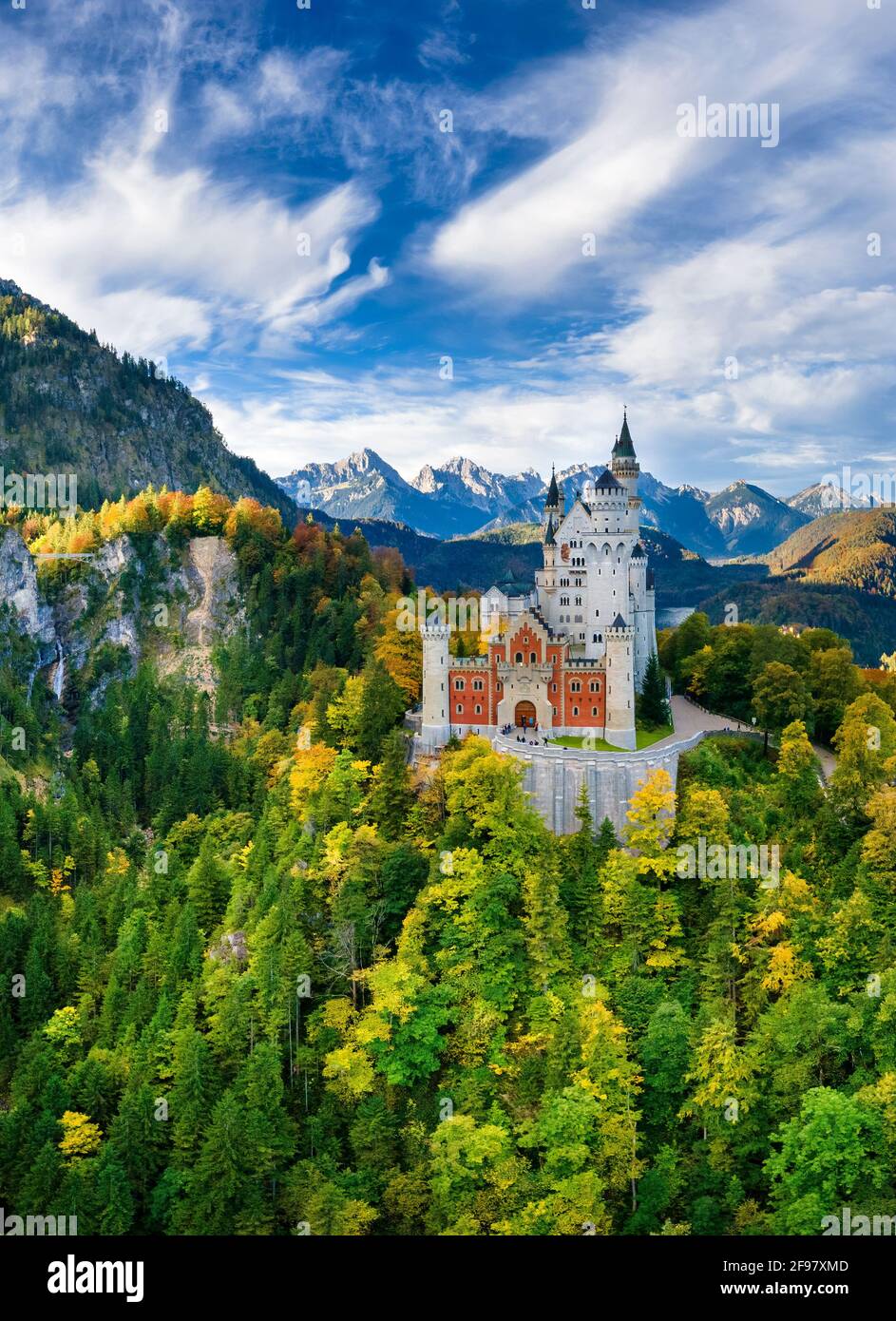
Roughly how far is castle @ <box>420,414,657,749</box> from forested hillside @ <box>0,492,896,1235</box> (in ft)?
13.7

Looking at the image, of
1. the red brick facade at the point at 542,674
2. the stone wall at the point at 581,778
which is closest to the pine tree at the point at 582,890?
the stone wall at the point at 581,778

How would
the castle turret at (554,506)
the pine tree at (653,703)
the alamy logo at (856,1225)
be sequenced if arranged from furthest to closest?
the castle turret at (554,506) → the pine tree at (653,703) → the alamy logo at (856,1225)

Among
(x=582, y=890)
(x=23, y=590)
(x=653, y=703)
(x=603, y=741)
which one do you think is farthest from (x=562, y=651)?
(x=23, y=590)

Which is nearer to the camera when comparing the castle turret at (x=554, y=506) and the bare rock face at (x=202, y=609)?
the castle turret at (x=554, y=506)

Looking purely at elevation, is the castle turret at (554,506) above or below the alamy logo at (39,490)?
below

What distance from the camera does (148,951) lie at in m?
64.0

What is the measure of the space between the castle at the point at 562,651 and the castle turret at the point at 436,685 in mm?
64

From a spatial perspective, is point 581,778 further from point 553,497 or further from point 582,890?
point 553,497

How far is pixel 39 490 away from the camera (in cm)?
17075

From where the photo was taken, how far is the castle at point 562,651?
66188 millimetres

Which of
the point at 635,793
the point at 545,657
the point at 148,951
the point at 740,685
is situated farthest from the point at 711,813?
the point at 148,951

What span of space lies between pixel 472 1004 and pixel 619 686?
73.3 ft

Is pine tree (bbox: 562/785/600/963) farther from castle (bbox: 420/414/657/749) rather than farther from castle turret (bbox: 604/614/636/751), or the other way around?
castle (bbox: 420/414/657/749)

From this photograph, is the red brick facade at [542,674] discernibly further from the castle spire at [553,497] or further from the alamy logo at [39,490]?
the alamy logo at [39,490]
